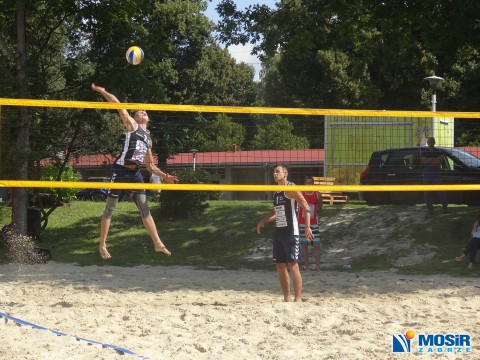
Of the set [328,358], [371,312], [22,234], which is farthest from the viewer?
[22,234]

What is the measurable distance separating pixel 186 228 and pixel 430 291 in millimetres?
8436

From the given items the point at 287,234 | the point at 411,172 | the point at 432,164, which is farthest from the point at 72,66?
the point at 287,234

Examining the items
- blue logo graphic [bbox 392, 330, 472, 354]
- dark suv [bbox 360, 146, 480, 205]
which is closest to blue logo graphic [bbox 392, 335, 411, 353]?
blue logo graphic [bbox 392, 330, 472, 354]

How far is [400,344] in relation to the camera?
21.0ft

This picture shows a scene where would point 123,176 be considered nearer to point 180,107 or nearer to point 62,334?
point 180,107

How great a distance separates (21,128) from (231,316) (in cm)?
842

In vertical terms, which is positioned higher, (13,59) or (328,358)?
(13,59)

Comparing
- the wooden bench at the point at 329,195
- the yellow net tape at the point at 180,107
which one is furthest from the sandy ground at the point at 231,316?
the wooden bench at the point at 329,195

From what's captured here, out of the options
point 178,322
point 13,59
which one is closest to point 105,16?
point 13,59

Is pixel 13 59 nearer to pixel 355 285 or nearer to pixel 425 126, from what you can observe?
pixel 355 285

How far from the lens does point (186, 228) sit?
1688 cm

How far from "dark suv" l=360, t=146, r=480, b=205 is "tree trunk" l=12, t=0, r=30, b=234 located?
722 cm

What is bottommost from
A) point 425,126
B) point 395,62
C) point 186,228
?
point 186,228

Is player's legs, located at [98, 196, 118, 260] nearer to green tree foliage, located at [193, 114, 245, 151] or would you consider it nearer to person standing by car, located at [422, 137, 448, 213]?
person standing by car, located at [422, 137, 448, 213]
